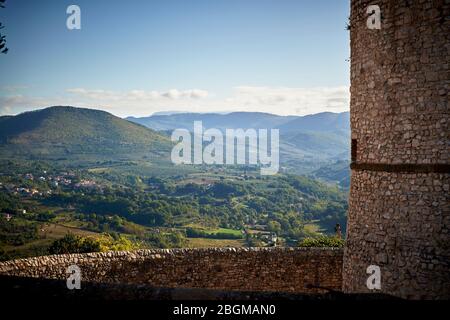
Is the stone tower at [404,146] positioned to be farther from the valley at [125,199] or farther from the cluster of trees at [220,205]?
the cluster of trees at [220,205]

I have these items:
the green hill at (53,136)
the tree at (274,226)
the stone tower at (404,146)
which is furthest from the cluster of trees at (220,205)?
the stone tower at (404,146)

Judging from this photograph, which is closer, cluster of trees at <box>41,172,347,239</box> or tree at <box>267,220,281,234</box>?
tree at <box>267,220,281,234</box>

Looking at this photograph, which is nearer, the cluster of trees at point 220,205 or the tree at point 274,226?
the tree at point 274,226

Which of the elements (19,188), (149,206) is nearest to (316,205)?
(149,206)

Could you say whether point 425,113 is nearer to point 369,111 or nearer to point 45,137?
point 369,111

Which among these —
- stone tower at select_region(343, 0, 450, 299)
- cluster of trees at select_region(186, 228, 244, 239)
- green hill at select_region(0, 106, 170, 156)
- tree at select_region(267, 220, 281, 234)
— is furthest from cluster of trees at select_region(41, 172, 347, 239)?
stone tower at select_region(343, 0, 450, 299)

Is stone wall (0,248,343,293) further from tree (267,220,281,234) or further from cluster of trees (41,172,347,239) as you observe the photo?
tree (267,220,281,234)

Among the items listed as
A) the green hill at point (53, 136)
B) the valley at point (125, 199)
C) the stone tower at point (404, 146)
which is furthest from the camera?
the green hill at point (53, 136)
